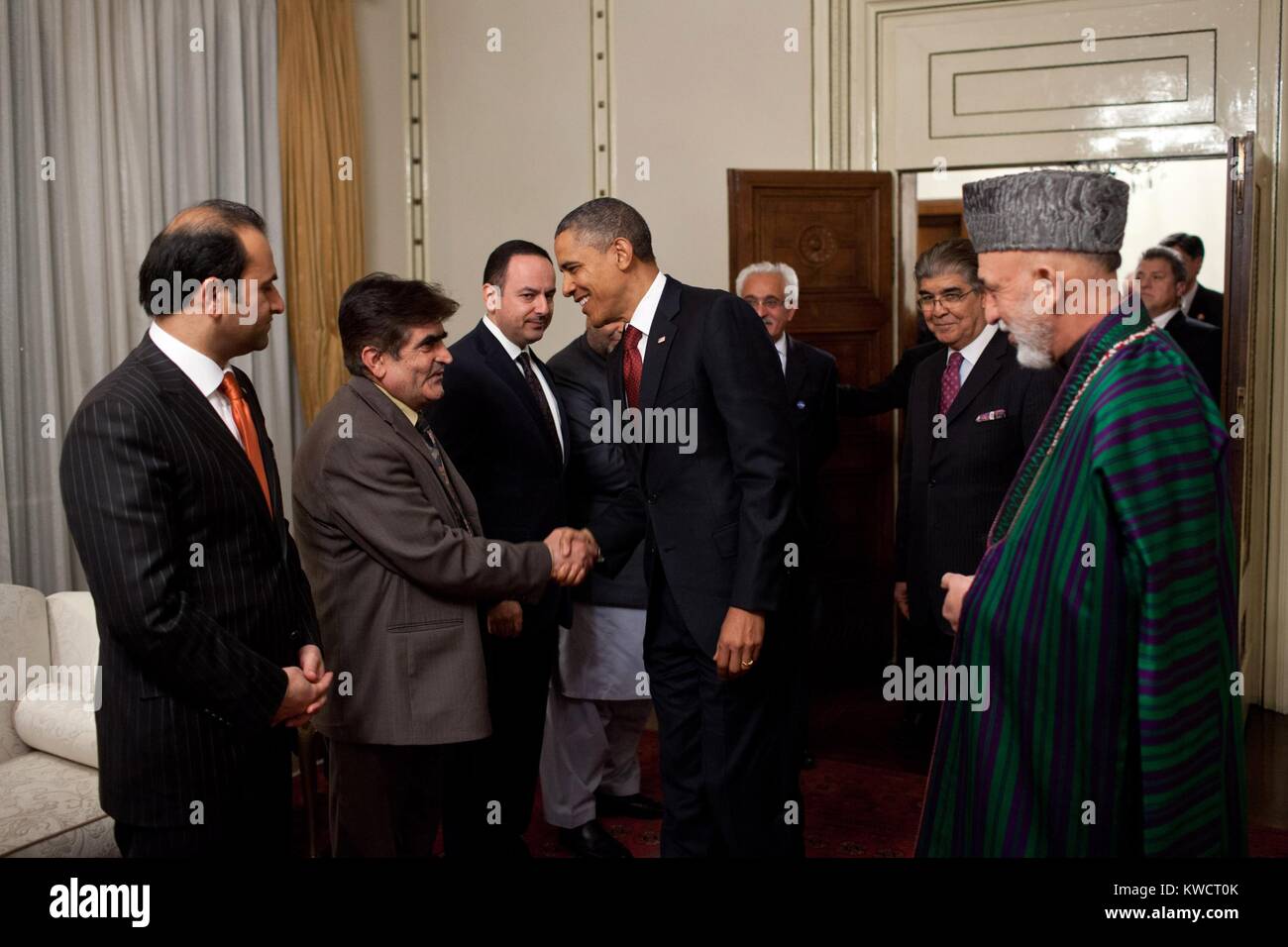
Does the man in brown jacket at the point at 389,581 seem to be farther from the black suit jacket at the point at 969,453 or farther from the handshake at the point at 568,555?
the black suit jacket at the point at 969,453

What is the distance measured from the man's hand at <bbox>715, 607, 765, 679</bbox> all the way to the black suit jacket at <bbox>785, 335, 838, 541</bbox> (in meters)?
1.78

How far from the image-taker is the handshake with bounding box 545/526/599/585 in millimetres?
2742

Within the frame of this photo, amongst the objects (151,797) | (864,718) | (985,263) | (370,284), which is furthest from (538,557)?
(864,718)

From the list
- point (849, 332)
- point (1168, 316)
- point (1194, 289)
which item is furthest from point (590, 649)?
point (1194, 289)

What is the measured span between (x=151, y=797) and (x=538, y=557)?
101 cm

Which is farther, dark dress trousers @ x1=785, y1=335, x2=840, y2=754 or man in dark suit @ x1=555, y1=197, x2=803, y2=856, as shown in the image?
dark dress trousers @ x1=785, y1=335, x2=840, y2=754

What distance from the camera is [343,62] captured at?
5.37 metres

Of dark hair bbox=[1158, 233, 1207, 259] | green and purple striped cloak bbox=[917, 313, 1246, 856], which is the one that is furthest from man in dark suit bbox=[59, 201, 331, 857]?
dark hair bbox=[1158, 233, 1207, 259]

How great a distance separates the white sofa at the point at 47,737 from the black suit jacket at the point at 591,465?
4.42 ft

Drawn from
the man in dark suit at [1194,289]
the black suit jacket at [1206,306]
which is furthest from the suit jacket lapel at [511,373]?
the black suit jacket at [1206,306]

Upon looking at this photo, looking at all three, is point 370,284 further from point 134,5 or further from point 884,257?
point 884,257

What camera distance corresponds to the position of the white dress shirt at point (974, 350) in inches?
137

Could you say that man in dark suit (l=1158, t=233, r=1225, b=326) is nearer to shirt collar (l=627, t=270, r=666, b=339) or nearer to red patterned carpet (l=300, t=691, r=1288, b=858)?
red patterned carpet (l=300, t=691, r=1288, b=858)

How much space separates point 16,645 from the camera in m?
3.31
